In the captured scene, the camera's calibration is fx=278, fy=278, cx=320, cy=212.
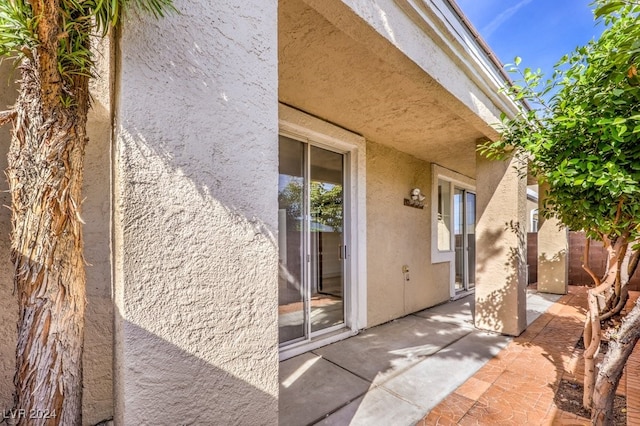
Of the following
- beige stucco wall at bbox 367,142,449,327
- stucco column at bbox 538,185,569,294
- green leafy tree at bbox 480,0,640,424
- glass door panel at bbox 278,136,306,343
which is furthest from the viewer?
stucco column at bbox 538,185,569,294

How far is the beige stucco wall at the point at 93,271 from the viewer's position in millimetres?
1530

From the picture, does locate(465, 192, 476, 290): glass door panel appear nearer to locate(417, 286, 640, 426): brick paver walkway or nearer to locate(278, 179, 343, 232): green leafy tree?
locate(417, 286, 640, 426): brick paver walkway

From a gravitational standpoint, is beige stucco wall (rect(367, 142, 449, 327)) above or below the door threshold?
above

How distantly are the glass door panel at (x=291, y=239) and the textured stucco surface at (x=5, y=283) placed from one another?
246 centimetres

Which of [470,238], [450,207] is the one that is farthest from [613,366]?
[470,238]

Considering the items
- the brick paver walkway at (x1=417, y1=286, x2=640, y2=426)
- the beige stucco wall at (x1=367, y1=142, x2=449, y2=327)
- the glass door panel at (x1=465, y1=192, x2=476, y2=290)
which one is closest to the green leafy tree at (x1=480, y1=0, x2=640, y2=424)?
the brick paver walkway at (x1=417, y1=286, x2=640, y2=426)

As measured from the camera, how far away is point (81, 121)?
1118 mm

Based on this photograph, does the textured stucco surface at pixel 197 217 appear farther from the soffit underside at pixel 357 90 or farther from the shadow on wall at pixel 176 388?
the soffit underside at pixel 357 90

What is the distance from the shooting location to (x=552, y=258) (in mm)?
7387

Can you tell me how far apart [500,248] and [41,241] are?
5.34 meters

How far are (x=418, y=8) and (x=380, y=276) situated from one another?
3882mm

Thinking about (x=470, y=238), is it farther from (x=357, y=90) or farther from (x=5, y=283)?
(x=5, y=283)

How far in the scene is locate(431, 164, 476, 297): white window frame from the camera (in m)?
6.19

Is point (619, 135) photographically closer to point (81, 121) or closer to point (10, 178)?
point (81, 121)
